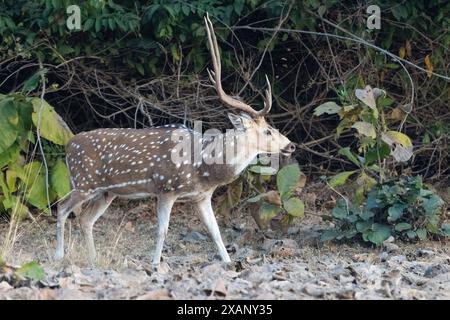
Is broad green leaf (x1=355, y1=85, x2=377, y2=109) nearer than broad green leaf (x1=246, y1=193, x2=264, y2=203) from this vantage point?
Yes

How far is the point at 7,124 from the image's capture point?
10.9m

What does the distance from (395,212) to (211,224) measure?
Result: 5.66ft

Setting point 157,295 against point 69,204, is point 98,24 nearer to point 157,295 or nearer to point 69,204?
point 69,204

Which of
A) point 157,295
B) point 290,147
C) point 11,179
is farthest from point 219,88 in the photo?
point 157,295

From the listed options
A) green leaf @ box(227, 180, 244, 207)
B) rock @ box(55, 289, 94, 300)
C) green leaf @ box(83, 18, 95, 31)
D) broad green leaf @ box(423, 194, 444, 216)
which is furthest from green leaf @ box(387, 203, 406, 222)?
rock @ box(55, 289, 94, 300)

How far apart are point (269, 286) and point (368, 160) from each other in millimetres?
3205

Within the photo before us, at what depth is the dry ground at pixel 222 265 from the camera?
284 inches

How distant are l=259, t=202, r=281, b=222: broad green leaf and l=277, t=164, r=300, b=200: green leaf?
14 cm

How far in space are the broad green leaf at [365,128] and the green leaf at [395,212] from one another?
0.69 m

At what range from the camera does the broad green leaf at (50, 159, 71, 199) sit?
11.3 metres

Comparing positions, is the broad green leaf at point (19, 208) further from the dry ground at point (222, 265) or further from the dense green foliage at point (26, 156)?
the dry ground at point (222, 265)

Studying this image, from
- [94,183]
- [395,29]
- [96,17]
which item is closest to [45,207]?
[94,183]

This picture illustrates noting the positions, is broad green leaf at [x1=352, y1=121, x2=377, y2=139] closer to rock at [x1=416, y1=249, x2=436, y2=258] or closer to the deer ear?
the deer ear
